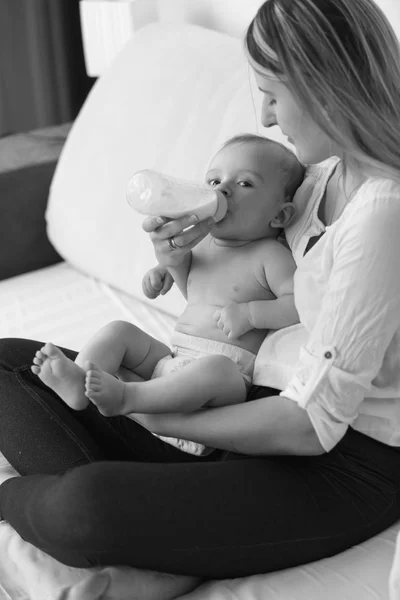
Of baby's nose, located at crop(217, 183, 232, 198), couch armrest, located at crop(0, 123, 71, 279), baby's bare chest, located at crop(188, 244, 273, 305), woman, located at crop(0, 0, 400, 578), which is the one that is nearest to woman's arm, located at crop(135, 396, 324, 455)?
woman, located at crop(0, 0, 400, 578)

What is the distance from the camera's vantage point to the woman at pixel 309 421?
0.91m

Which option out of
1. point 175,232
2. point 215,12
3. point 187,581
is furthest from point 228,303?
point 215,12

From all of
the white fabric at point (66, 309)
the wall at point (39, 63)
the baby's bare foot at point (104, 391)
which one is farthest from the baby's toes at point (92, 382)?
the wall at point (39, 63)

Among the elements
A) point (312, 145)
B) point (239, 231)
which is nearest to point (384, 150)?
point (312, 145)

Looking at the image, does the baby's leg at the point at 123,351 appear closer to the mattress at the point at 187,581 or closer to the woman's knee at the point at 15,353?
the woman's knee at the point at 15,353

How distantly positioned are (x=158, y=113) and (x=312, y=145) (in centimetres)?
88

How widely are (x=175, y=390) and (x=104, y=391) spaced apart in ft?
0.31

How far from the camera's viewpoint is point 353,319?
915 millimetres

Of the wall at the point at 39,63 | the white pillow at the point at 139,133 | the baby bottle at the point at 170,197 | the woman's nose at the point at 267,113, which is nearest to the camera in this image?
the woman's nose at the point at 267,113

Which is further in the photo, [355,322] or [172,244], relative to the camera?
[172,244]

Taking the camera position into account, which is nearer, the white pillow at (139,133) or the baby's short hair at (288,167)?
the baby's short hair at (288,167)

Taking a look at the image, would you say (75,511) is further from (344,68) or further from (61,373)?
(344,68)

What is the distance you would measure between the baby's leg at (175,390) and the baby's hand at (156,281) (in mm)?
253

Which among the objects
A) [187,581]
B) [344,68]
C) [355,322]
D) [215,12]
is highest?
[344,68]
